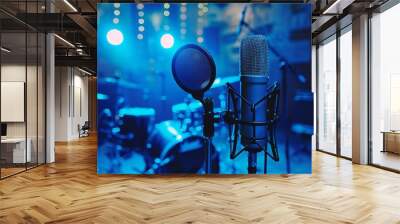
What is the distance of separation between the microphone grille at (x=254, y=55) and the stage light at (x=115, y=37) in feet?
7.05

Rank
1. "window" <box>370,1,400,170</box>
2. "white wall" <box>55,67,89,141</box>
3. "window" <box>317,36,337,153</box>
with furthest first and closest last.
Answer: "white wall" <box>55,67,89,141</box>
"window" <box>317,36,337,153</box>
"window" <box>370,1,400,170</box>

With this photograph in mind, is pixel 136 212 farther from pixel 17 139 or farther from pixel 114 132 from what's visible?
pixel 17 139

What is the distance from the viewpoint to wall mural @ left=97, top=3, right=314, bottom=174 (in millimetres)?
6160

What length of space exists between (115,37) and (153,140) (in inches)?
A: 76.6

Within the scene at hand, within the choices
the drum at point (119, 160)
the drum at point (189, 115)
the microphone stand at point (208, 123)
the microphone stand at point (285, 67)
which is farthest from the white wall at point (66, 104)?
the microphone stand at point (285, 67)

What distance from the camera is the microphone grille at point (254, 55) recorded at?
20.1ft

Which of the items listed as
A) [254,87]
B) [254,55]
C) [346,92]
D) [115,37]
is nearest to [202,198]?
[254,87]

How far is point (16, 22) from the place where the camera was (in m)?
6.59

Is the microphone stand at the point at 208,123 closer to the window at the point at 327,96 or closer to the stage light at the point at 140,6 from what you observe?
the stage light at the point at 140,6

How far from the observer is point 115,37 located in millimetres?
6172

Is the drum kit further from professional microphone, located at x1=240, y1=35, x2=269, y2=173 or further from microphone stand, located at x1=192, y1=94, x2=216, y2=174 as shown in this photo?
professional microphone, located at x1=240, y1=35, x2=269, y2=173

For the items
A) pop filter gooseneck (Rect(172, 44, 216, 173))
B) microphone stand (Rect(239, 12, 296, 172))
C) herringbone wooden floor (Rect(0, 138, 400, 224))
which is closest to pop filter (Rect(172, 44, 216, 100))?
pop filter gooseneck (Rect(172, 44, 216, 173))

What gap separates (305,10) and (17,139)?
6.14 m

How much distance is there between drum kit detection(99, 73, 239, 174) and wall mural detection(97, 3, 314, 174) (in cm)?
2
